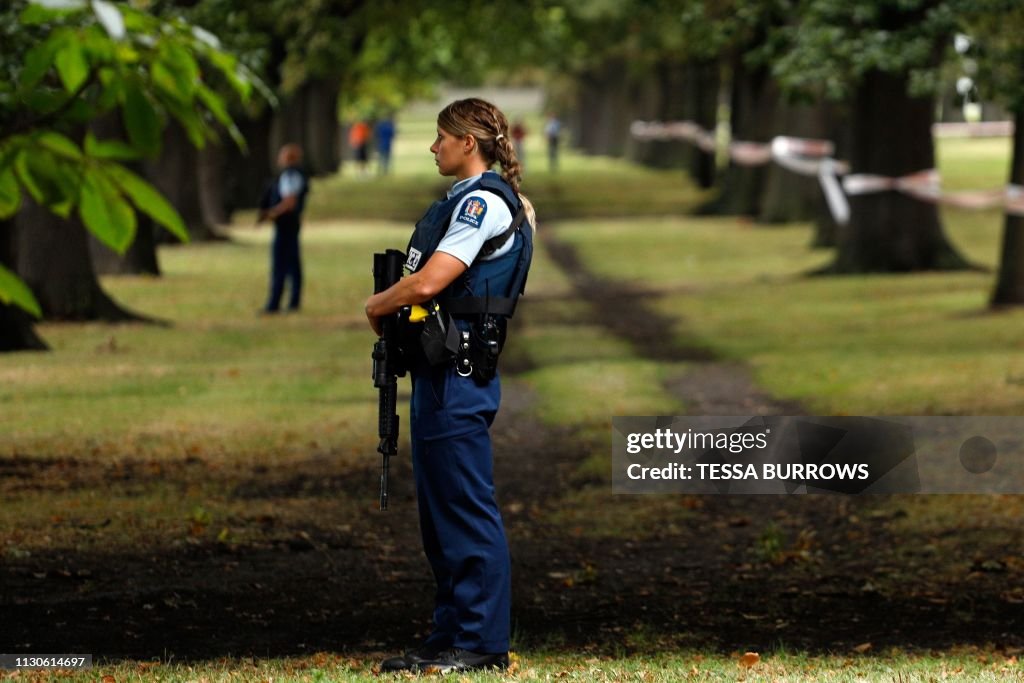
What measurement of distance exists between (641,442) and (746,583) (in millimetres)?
4488

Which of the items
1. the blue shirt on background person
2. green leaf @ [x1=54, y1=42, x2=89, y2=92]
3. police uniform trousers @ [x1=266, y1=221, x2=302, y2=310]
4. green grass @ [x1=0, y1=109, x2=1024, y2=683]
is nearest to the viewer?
green leaf @ [x1=54, y1=42, x2=89, y2=92]

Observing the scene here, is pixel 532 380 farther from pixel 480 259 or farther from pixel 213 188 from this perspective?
pixel 213 188

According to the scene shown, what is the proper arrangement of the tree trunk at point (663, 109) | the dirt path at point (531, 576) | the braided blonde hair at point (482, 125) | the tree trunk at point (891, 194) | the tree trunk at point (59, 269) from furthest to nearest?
the tree trunk at point (663, 109) < the tree trunk at point (891, 194) < the tree trunk at point (59, 269) < the dirt path at point (531, 576) < the braided blonde hair at point (482, 125)

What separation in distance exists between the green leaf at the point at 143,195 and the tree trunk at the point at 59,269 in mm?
16166

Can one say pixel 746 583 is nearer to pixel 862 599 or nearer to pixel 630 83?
pixel 862 599

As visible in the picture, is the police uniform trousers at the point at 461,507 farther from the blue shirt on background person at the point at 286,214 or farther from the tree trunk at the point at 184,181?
the tree trunk at the point at 184,181

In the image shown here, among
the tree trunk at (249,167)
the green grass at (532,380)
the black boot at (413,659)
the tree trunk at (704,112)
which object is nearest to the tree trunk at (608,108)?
the tree trunk at (704,112)

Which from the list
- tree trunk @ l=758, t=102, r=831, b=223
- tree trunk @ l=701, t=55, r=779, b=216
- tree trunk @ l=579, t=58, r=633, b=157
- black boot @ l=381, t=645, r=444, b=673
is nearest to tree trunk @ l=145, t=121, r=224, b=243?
tree trunk @ l=758, t=102, r=831, b=223

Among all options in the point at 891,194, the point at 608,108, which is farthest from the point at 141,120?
the point at 608,108

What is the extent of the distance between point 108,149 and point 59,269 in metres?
16.4

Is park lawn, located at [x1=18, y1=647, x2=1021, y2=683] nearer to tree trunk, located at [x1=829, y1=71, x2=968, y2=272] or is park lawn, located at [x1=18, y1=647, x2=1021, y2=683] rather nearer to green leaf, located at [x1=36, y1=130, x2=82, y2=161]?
green leaf, located at [x1=36, y1=130, x2=82, y2=161]

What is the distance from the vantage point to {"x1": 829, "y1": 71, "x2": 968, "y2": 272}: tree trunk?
87.7 ft

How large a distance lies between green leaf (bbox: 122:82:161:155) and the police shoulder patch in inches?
56.5

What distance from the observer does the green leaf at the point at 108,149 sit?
4.77 meters
